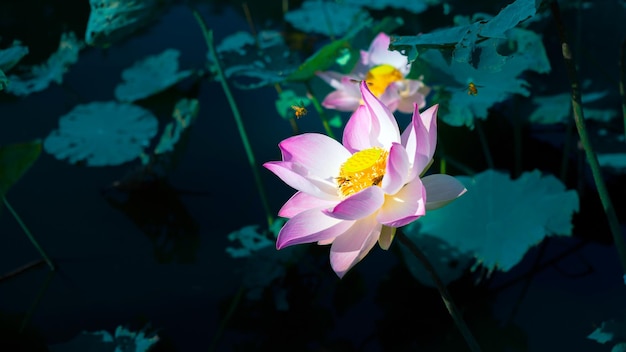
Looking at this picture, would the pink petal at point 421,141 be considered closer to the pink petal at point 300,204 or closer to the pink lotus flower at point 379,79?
the pink petal at point 300,204

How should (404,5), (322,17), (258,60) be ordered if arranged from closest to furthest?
(258,60), (404,5), (322,17)

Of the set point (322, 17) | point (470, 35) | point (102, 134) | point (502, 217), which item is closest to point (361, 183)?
point (470, 35)

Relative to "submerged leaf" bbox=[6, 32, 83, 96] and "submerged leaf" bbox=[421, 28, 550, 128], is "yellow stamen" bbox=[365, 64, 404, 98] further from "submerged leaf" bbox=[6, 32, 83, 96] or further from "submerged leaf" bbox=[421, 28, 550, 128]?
"submerged leaf" bbox=[6, 32, 83, 96]

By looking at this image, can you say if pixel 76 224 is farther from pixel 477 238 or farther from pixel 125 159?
pixel 477 238

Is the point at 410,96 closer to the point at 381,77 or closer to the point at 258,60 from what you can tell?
the point at 381,77

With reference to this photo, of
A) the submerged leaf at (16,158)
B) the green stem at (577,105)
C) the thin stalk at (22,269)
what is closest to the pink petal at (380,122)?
the green stem at (577,105)
